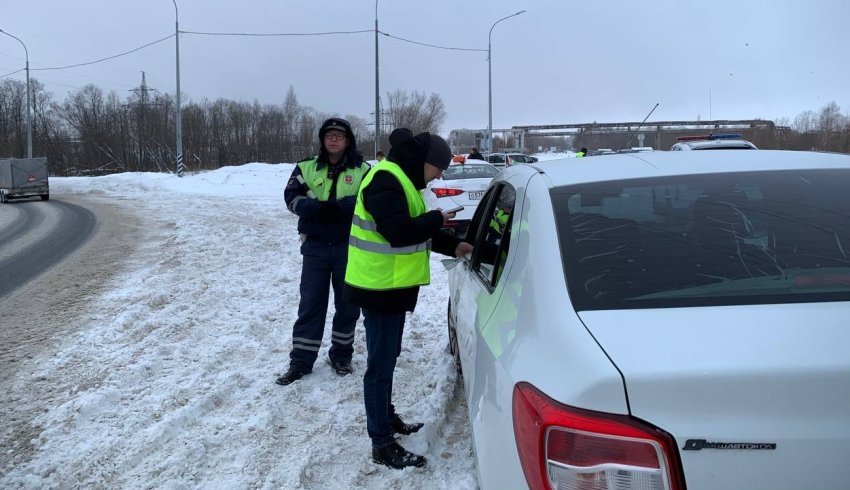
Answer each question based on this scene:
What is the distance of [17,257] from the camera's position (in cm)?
1047

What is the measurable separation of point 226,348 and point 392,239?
2.72 m

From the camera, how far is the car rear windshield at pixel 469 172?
12.1m

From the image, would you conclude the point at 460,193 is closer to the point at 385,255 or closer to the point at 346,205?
the point at 346,205

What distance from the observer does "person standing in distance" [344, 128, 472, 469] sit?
2.99 m

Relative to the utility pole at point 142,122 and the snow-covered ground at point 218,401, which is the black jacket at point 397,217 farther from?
the utility pole at point 142,122

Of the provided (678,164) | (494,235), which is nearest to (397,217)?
(494,235)

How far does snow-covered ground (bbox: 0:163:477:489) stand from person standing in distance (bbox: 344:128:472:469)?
1.10 ft

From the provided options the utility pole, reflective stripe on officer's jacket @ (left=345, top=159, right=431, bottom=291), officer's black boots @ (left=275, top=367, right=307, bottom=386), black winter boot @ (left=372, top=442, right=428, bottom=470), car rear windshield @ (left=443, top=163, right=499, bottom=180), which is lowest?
black winter boot @ (left=372, top=442, right=428, bottom=470)

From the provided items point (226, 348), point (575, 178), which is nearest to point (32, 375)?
point (226, 348)

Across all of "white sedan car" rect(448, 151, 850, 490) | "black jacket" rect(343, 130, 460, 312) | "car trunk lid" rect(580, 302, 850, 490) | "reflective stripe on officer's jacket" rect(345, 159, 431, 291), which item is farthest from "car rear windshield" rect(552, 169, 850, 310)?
"reflective stripe on officer's jacket" rect(345, 159, 431, 291)

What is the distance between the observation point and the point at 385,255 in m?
3.09

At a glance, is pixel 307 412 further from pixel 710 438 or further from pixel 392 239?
pixel 710 438

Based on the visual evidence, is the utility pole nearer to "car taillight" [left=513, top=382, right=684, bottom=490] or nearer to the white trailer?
the white trailer

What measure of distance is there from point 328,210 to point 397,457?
187cm
